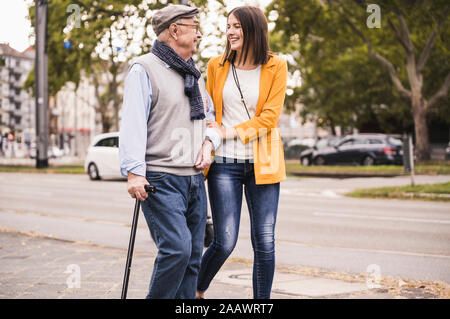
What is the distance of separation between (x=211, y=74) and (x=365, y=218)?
718 centimetres

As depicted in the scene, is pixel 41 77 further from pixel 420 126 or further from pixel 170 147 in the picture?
pixel 170 147

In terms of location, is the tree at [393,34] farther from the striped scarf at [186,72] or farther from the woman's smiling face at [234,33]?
the striped scarf at [186,72]

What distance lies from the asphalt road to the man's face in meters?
3.48

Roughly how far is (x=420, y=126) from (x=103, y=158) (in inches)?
564

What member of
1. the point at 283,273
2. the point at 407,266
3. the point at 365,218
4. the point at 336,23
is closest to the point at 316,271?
the point at 283,273

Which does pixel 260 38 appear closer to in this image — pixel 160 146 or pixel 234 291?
pixel 160 146

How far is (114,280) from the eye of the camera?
5516mm

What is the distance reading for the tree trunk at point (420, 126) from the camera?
1098 inches

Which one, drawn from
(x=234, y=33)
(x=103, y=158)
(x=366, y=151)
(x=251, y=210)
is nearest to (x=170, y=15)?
(x=234, y=33)

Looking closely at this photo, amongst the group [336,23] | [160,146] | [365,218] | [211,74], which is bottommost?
[365,218]

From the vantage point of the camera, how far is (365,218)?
10.7 m

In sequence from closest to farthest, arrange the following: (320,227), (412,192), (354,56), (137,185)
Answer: (137,185)
(320,227)
(412,192)
(354,56)

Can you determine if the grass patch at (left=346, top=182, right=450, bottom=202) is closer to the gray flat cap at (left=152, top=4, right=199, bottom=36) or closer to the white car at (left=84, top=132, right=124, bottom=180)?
the white car at (left=84, top=132, right=124, bottom=180)

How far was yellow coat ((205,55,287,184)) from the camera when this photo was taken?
395 cm
